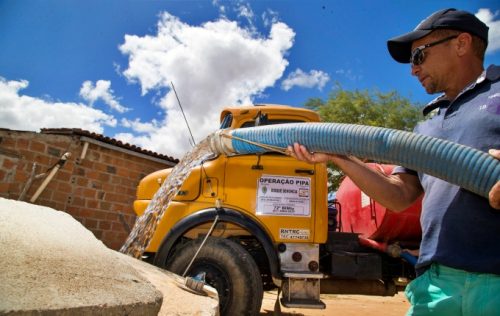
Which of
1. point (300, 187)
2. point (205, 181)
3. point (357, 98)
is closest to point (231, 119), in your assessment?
point (205, 181)

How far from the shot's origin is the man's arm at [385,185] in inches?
68.7

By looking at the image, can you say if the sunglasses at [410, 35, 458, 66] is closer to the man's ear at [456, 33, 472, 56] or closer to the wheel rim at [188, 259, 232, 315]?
the man's ear at [456, 33, 472, 56]

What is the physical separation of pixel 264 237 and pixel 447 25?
2781 mm

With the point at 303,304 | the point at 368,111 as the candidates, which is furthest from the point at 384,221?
the point at 368,111

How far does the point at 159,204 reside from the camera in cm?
409

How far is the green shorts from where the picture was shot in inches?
48.9

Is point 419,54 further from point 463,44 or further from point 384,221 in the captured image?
point 384,221

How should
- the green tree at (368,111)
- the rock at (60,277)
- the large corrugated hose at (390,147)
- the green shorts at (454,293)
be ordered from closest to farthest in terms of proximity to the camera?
the rock at (60,277) < the green shorts at (454,293) < the large corrugated hose at (390,147) < the green tree at (368,111)

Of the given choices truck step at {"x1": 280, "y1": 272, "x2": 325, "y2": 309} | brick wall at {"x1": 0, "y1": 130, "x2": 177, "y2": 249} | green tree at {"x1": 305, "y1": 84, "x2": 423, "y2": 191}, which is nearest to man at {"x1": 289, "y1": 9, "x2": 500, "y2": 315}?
truck step at {"x1": 280, "y1": 272, "x2": 325, "y2": 309}

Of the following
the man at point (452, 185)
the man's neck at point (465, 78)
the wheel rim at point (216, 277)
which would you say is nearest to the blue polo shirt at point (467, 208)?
the man at point (452, 185)

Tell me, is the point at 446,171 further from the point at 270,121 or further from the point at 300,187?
the point at 270,121

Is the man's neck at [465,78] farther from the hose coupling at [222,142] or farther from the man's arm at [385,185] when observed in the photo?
the hose coupling at [222,142]

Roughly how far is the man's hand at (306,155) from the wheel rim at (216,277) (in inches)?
83.0

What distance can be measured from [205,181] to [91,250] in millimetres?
2446
